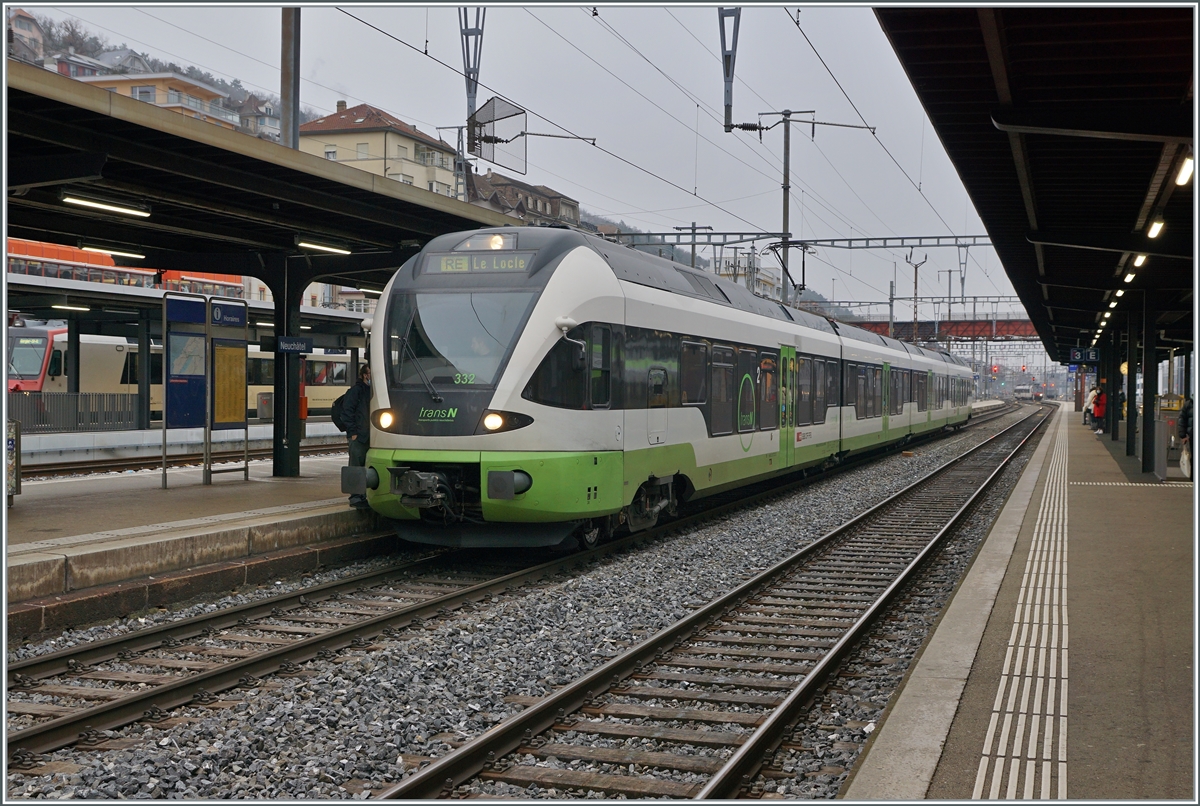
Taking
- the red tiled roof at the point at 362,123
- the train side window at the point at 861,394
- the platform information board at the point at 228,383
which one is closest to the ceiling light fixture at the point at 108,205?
the platform information board at the point at 228,383

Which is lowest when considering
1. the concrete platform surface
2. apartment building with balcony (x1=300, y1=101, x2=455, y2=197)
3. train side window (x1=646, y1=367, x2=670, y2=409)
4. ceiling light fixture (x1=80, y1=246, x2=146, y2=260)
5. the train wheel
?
the train wheel

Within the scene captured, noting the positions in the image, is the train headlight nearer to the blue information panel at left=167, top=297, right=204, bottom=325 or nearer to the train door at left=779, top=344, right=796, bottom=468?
the blue information panel at left=167, top=297, right=204, bottom=325

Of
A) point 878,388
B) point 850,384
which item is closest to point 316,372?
point 878,388

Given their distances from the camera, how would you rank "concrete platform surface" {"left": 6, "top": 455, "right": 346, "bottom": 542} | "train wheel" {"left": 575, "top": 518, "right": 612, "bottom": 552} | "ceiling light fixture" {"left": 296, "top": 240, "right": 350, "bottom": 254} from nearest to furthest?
"concrete platform surface" {"left": 6, "top": 455, "right": 346, "bottom": 542} → "train wheel" {"left": 575, "top": 518, "right": 612, "bottom": 552} → "ceiling light fixture" {"left": 296, "top": 240, "right": 350, "bottom": 254}

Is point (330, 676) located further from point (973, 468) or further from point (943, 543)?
point (973, 468)

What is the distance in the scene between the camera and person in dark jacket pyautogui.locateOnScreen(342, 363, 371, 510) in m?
11.9

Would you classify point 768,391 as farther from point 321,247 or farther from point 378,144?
point 378,144

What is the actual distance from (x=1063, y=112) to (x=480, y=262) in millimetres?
5381

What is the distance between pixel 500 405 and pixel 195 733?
15.6 ft

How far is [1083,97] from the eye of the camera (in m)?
8.66

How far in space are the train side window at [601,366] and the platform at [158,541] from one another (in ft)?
9.92

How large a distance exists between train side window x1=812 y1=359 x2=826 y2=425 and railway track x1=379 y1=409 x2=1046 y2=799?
860 centimetres

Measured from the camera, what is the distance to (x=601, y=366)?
35.8ft

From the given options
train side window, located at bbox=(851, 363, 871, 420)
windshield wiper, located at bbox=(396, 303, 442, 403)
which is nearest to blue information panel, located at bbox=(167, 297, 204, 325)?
windshield wiper, located at bbox=(396, 303, 442, 403)
